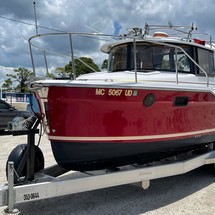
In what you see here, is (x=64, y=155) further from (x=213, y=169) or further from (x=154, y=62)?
(x=213, y=169)

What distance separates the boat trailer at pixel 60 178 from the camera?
393cm

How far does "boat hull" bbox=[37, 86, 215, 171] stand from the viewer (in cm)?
442

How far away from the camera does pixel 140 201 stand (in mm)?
5066

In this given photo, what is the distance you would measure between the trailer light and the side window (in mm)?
1860

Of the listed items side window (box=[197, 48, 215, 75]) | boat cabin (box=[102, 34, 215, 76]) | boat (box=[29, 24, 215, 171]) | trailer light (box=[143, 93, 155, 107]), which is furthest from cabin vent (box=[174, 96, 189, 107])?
side window (box=[197, 48, 215, 75])

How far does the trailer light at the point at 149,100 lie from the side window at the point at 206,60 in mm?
1860

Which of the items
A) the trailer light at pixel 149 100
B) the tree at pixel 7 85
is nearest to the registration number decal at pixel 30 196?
the trailer light at pixel 149 100

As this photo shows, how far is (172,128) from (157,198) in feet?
3.61

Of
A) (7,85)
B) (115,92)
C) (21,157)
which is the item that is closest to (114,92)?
(115,92)

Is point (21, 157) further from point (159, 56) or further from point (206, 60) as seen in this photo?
point (206, 60)

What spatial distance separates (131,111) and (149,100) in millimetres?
336

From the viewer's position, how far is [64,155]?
4.50 metres

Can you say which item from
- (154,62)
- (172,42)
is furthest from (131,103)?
(172,42)

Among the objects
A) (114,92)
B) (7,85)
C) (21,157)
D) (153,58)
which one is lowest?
(21,157)
